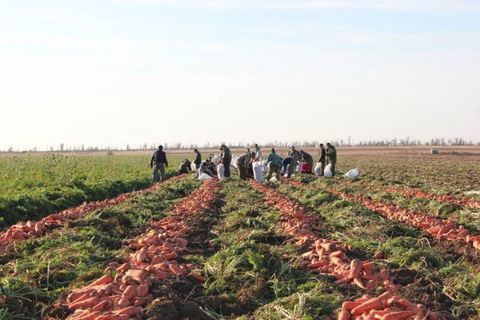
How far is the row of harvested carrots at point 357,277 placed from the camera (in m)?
5.06

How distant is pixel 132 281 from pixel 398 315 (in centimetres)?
260

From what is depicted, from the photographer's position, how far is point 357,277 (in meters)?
6.51

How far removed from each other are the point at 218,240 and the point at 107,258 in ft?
7.00

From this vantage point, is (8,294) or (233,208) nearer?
(8,294)

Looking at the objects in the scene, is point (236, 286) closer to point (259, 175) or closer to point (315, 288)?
point (315, 288)

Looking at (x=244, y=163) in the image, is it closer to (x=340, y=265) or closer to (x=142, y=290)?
(x=340, y=265)

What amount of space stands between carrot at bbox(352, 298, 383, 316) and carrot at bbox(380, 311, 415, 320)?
0.27 metres

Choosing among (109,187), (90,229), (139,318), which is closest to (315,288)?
(139,318)

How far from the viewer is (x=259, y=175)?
24.5 metres

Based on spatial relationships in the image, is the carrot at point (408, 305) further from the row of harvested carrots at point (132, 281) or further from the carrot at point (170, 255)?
the carrot at point (170, 255)

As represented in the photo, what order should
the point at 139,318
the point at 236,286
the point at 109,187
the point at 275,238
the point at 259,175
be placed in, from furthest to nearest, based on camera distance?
the point at 259,175, the point at 109,187, the point at 275,238, the point at 236,286, the point at 139,318

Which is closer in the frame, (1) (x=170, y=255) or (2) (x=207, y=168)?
(1) (x=170, y=255)

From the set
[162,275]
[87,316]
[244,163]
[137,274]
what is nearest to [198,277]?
[162,275]

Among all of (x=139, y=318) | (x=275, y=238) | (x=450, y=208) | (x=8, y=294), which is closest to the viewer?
(x=139, y=318)
